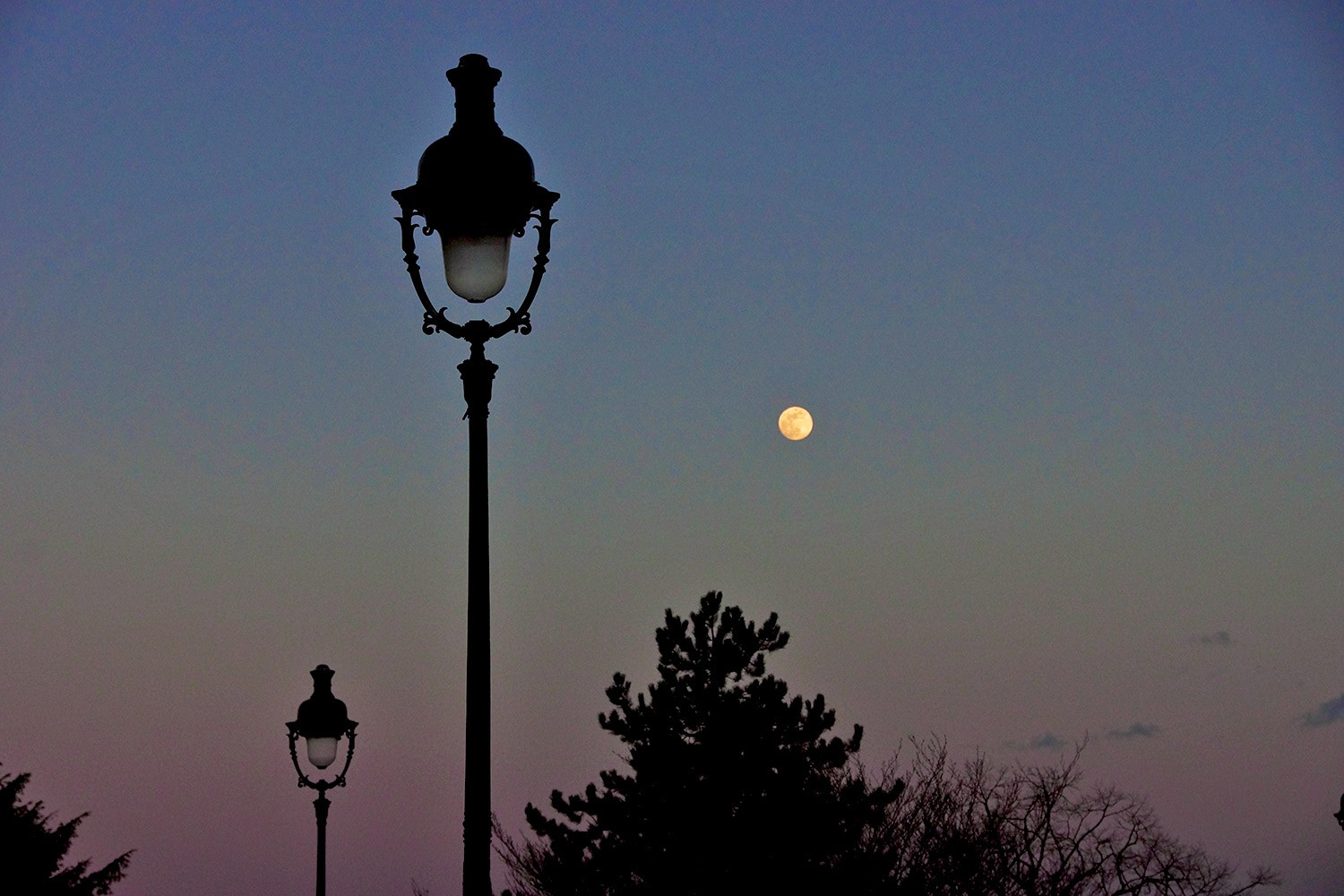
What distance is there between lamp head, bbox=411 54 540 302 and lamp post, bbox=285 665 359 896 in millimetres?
11362

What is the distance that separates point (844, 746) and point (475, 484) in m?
33.5

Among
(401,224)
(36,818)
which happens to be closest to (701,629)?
(36,818)

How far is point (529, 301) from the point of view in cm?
735

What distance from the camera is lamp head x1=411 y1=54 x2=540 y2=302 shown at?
7.26 m

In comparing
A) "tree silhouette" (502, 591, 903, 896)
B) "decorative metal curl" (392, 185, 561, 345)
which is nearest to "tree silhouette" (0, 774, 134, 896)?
"tree silhouette" (502, 591, 903, 896)

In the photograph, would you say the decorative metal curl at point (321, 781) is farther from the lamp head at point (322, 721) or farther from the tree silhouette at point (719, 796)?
the tree silhouette at point (719, 796)

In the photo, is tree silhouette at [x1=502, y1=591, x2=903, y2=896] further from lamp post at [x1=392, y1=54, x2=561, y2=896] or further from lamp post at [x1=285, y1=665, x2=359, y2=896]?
lamp post at [x1=392, y1=54, x2=561, y2=896]

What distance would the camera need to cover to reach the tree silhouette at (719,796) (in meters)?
36.9

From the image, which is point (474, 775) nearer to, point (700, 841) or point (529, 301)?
point (529, 301)

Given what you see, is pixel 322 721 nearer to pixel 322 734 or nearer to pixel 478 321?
pixel 322 734

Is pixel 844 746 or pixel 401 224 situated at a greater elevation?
pixel 844 746

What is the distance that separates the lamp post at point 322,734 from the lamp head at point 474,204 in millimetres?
11362

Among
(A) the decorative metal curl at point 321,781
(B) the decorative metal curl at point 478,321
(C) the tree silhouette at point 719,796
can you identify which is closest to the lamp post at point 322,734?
(A) the decorative metal curl at point 321,781

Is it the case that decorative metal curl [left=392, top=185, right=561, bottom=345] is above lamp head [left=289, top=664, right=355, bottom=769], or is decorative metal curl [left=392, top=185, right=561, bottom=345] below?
below
